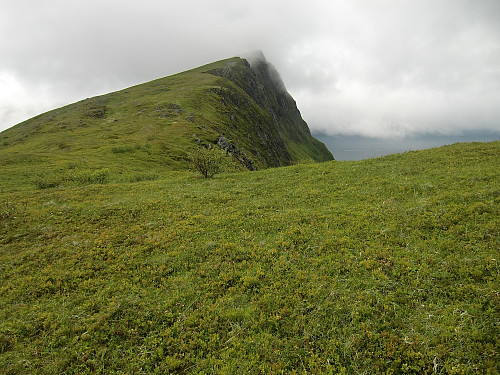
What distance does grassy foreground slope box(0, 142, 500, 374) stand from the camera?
815 centimetres

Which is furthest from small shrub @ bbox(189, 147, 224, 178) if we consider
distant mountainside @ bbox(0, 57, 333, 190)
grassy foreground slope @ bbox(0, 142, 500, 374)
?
distant mountainside @ bbox(0, 57, 333, 190)

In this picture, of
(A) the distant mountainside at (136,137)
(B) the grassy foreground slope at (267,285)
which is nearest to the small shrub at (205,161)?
(B) the grassy foreground slope at (267,285)

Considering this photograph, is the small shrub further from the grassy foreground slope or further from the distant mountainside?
the distant mountainside

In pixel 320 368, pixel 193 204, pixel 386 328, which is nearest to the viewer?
pixel 320 368

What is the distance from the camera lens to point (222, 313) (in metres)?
10.1

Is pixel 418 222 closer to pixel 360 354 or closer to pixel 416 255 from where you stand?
pixel 416 255

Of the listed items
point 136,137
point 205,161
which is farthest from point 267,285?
point 136,137

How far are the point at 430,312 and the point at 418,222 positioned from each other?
7.45 m

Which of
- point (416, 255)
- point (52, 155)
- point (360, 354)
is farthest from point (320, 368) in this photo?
point (52, 155)

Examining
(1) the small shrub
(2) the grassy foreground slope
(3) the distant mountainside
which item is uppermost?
(3) the distant mountainside

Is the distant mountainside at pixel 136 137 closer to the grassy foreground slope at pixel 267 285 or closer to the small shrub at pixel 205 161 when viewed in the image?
the small shrub at pixel 205 161

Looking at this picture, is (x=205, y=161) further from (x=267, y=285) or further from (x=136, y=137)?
(x=136, y=137)

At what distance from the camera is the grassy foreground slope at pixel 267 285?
8148 mm

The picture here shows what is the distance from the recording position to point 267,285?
1152cm
